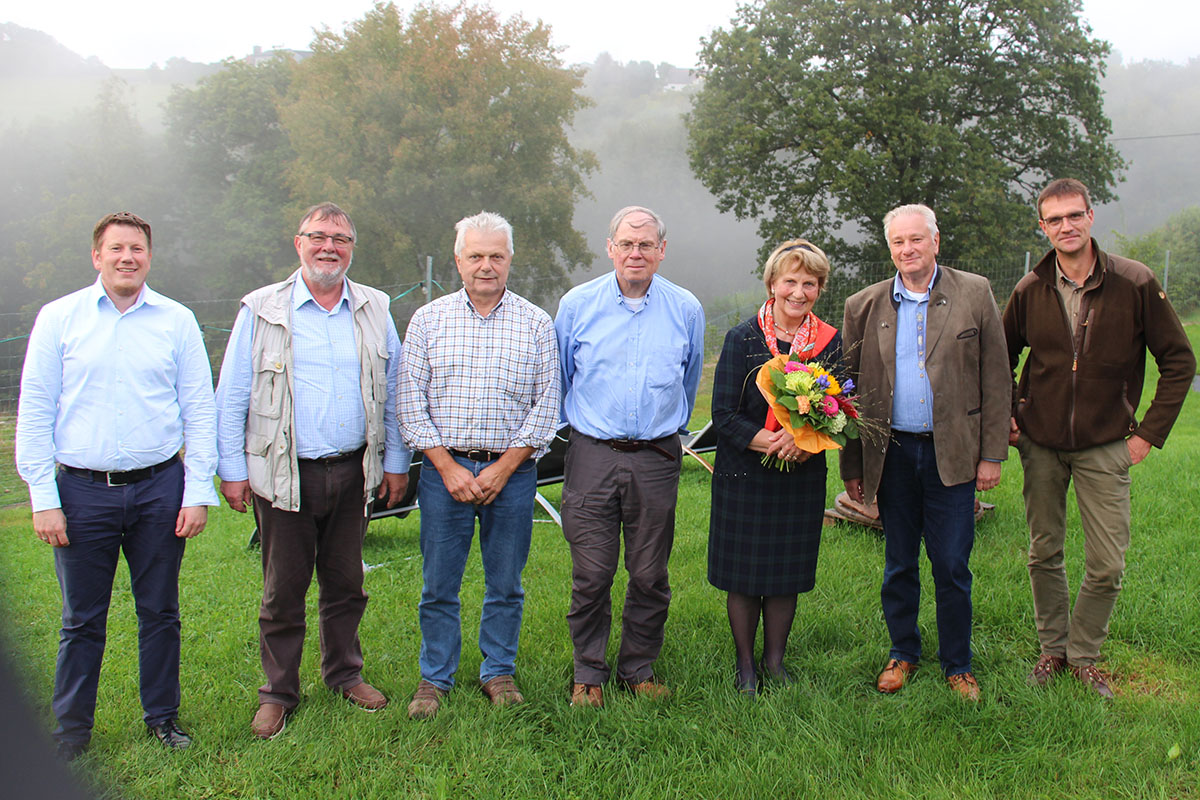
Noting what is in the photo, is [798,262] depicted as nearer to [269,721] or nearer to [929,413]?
[929,413]

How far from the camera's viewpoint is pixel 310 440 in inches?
135

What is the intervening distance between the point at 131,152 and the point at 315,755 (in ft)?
164

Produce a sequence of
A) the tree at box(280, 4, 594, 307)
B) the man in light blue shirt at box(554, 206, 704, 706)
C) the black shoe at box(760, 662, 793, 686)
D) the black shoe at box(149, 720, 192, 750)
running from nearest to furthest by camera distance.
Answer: the black shoe at box(149, 720, 192, 750) < the man in light blue shirt at box(554, 206, 704, 706) < the black shoe at box(760, 662, 793, 686) < the tree at box(280, 4, 594, 307)

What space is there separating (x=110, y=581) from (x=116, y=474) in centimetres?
48

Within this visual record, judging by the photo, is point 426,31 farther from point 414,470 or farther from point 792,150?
point 414,470

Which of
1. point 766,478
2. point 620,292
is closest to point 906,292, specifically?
point 766,478

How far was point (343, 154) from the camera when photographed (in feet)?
109

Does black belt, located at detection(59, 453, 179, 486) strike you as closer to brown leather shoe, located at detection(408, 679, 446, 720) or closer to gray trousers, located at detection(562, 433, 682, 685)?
brown leather shoe, located at detection(408, 679, 446, 720)

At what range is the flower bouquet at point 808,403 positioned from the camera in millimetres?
3334

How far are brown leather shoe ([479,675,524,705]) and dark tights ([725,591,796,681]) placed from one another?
3.39 feet

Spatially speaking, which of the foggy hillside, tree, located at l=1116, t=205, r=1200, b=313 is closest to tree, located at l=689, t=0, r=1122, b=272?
tree, located at l=1116, t=205, r=1200, b=313

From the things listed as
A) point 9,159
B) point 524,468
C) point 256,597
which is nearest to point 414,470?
point 256,597

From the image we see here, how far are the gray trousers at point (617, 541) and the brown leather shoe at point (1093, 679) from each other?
1.92 m

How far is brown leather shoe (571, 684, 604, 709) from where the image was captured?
3580 mm
